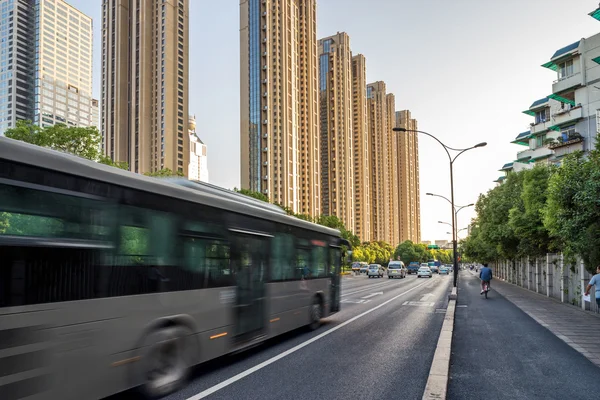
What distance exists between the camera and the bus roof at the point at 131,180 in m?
4.78

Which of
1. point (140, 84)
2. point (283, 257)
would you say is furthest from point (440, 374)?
point (140, 84)

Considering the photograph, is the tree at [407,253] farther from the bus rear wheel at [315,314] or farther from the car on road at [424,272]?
the bus rear wheel at [315,314]

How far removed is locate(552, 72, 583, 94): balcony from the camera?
43.1 meters

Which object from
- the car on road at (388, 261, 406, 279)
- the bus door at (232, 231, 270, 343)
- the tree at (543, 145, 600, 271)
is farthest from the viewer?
the car on road at (388, 261, 406, 279)

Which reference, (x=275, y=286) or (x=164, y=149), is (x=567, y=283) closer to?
(x=275, y=286)

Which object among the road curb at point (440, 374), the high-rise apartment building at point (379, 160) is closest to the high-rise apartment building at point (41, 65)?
the high-rise apartment building at point (379, 160)

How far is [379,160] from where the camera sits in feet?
602

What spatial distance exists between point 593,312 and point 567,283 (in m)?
4.62

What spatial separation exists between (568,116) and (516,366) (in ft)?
143

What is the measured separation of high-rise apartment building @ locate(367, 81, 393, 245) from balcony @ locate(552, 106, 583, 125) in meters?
135

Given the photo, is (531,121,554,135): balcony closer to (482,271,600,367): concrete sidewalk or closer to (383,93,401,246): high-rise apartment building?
(482,271,600,367): concrete sidewalk

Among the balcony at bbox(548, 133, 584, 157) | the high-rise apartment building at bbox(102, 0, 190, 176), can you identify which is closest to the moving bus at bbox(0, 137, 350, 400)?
the balcony at bbox(548, 133, 584, 157)

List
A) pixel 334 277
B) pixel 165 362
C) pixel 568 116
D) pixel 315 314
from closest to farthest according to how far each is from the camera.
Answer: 1. pixel 165 362
2. pixel 315 314
3. pixel 334 277
4. pixel 568 116

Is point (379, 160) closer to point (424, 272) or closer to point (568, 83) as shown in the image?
point (424, 272)
